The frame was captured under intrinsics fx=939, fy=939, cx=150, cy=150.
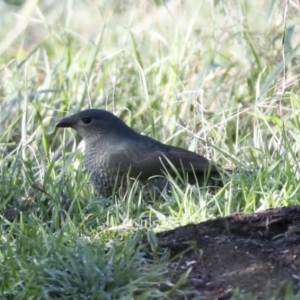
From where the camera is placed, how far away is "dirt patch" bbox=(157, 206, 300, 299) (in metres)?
3.59

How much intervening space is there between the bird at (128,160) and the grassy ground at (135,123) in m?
0.13

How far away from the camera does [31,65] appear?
8.02 meters

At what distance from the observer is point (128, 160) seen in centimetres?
590

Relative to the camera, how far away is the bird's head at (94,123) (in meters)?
6.31

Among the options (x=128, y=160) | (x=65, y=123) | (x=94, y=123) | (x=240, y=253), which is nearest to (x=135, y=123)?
(x=94, y=123)

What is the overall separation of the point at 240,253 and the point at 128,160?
6.91ft

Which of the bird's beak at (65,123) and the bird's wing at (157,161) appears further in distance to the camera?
the bird's beak at (65,123)

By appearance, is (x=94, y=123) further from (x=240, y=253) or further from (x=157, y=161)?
(x=240, y=253)

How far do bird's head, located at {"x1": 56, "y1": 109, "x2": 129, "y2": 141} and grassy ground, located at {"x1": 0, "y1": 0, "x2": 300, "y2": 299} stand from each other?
13 centimetres

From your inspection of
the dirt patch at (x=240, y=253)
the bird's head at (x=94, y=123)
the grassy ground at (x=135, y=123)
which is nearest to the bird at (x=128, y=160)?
the bird's head at (x=94, y=123)

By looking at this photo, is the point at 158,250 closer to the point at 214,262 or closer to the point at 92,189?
the point at 214,262

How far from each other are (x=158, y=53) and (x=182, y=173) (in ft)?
7.31

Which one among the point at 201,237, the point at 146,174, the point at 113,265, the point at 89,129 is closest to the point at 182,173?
the point at 146,174

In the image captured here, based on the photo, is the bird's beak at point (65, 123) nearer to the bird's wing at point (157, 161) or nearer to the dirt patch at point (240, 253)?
the bird's wing at point (157, 161)
